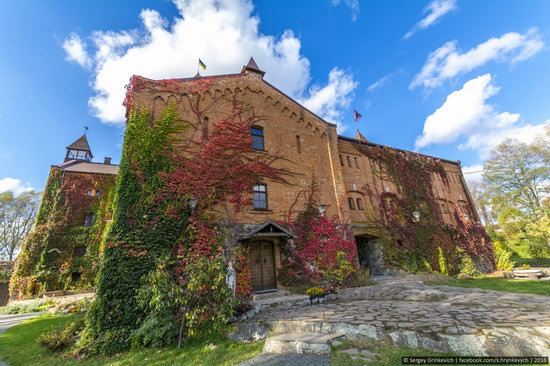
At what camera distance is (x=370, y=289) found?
8.72 m

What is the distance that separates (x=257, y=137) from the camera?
12742mm

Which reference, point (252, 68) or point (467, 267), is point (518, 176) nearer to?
point (467, 267)

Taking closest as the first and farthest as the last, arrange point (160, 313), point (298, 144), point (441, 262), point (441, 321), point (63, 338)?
point (441, 321)
point (160, 313)
point (63, 338)
point (298, 144)
point (441, 262)

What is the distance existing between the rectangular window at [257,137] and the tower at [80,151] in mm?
27269

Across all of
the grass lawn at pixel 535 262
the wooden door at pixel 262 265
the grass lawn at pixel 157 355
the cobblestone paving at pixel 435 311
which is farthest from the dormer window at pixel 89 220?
the grass lawn at pixel 535 262

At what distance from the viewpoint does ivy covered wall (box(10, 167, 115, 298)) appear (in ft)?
55.1

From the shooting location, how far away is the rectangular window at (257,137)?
12.5 meters

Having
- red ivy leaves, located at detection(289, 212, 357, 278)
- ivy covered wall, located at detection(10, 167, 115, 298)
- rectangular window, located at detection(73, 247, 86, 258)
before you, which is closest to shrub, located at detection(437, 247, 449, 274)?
red ivy leaves, located at detection(289, 212, 357, 278)

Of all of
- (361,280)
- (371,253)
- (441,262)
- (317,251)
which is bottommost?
(361,280)

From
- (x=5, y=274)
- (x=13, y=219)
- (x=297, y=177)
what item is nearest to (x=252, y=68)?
(x=297, y=177)

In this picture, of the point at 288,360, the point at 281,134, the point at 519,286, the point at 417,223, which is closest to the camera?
the point at 288,360

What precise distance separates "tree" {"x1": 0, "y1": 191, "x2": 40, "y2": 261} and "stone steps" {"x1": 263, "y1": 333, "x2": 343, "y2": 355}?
109 feet

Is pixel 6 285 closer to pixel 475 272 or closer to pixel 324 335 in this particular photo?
pixel 324 335

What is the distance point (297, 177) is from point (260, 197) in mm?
2415
